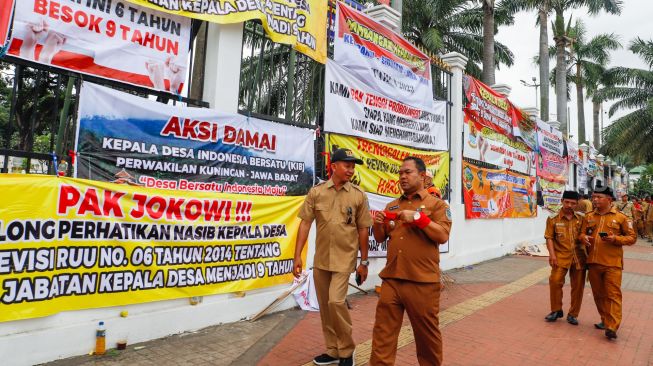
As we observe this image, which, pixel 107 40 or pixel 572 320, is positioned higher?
pixel 107 40

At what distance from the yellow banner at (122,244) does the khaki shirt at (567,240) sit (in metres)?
3.48

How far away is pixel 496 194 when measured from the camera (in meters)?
11.0

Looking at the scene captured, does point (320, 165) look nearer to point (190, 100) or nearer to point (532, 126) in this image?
point (190, 100)

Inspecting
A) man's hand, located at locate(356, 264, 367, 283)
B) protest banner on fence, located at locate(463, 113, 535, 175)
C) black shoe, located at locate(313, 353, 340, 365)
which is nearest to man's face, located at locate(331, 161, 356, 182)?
man's hand, located at locate(356, 264, 367, 283)

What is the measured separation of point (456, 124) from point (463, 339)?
227 inches

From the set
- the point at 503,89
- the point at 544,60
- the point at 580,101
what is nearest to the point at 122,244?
the point at 503,89

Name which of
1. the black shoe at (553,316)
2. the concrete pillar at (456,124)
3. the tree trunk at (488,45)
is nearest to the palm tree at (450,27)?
the tree trunk at (488,45)

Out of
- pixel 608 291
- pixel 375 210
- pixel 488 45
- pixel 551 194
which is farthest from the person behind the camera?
pixel 488 45

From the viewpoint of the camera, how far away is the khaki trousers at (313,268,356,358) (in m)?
3.49

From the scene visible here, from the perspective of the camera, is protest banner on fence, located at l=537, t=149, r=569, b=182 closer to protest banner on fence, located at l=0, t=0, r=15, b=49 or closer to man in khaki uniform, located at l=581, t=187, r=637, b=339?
man in khaki uniform, located at l=581, t=187, r=637, b=339

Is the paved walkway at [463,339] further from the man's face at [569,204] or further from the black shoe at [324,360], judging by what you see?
the man's face at [569,204]

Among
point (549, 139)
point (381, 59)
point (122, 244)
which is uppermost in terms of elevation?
point (549, 139)

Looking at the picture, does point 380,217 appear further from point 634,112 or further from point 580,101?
point 580,101

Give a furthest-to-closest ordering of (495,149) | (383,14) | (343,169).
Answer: (495,149)
(383,14)
(343,169)
